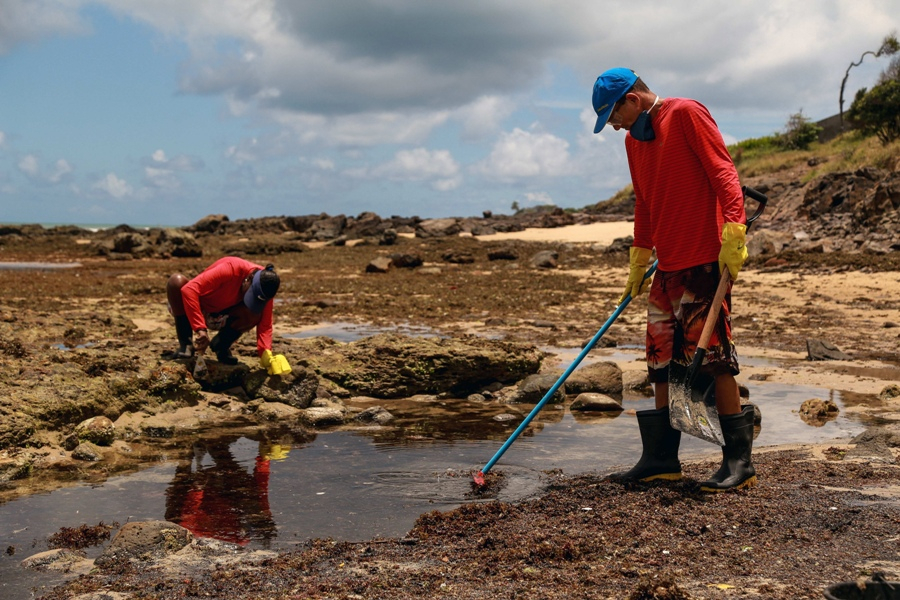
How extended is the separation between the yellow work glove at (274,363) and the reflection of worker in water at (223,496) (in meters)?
1.27

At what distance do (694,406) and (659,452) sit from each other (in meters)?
0.38

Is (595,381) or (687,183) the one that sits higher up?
(687,183)

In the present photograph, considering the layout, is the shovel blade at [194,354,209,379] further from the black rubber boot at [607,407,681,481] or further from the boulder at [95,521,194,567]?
the black rubber boot at [607,407,681,481]

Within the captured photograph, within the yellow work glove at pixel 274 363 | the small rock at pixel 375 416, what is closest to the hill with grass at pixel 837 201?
the small rock at pixel 375 416

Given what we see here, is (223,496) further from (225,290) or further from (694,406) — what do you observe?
(225,290)

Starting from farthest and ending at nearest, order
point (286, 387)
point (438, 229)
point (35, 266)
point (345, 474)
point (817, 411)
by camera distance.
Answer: point (438, 229), point (35, 266), point (286, 387), point (817, 411), point (345, 474)

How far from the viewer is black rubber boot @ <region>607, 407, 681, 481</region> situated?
4789 millimetres

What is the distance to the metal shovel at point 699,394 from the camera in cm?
440

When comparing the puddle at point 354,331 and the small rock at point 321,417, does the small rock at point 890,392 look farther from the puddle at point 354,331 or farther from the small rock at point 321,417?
the puddle at point 354,331

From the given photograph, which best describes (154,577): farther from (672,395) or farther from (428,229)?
(428,229)

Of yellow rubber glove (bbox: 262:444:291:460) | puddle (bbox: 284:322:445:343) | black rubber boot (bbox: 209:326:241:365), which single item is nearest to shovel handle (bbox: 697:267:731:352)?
yellow rubber glove (bbox: 262:444:291:460)

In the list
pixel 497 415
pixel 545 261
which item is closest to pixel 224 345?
pixel 497 415

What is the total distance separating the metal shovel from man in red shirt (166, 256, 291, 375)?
3883 millimetres

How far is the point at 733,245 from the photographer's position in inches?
169
